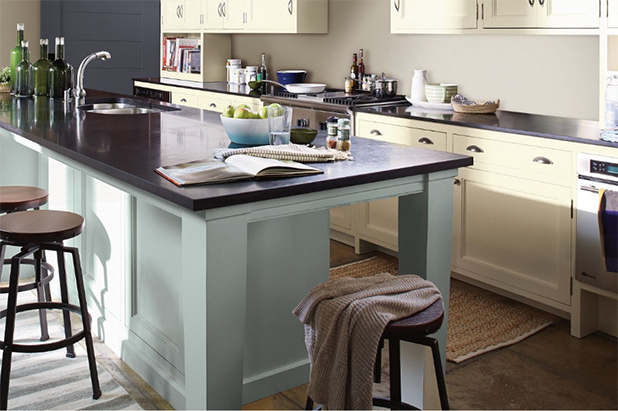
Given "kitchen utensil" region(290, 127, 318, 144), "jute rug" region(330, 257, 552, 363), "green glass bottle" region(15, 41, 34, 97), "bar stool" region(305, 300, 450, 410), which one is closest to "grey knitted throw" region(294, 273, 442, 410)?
"bar stool" region(305, 300, 450, 410)

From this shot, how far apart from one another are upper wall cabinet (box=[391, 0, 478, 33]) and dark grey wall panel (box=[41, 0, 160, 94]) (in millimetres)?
4654

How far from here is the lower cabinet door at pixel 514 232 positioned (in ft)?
11.3

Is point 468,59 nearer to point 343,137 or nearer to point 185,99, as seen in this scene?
point 343,137

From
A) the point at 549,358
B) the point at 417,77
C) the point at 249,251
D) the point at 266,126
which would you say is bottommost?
the point at 549,358

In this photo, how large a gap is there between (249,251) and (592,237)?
1.68 m

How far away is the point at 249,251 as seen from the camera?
248 cm

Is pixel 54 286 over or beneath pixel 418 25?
beneath

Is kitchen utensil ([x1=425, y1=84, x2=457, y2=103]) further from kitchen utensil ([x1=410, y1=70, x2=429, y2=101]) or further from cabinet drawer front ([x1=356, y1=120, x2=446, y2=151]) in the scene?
cabinet drawer front ([x1=356, y1=120, x2=446, y2=151])

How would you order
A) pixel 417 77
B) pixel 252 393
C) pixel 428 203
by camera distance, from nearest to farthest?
pixel 428 203 → pixel 252 393 → pixel 417 77

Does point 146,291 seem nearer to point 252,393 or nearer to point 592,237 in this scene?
point 252,393

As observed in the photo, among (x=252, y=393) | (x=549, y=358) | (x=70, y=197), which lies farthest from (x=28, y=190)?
(x=549, y=358)

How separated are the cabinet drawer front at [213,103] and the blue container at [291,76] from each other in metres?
0.47

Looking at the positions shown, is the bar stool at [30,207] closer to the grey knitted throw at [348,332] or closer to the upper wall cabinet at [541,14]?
the grey knitted throw at [348,332]

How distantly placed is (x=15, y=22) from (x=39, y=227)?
20.8 feet
